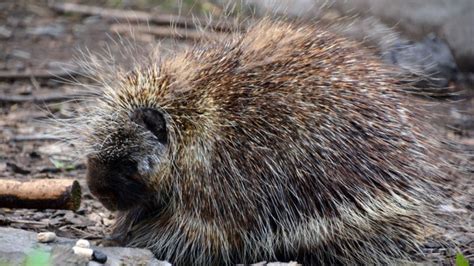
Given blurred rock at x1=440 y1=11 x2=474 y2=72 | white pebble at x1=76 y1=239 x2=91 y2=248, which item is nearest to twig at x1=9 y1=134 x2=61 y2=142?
white pebble at x1=76 y1=239 x2=91 y2=248

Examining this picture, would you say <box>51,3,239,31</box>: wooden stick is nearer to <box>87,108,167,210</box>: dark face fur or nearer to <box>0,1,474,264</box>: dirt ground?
<box>0,1,474,264</box>: dirt ground

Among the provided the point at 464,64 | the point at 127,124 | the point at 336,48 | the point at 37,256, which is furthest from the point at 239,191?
the point at 464,64

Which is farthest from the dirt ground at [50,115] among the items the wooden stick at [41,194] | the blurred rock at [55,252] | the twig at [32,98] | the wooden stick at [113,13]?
the blurred rock at [55,252]

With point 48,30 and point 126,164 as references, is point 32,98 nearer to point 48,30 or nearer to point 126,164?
point 48,30

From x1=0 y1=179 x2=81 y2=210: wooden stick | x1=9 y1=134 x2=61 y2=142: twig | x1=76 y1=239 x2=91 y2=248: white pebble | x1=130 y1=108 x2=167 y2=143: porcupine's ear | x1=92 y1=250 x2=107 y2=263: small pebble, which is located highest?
x1=9 y1=134 x2=61 y2=142: twig

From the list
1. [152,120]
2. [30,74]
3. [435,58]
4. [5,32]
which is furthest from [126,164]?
[5,32]

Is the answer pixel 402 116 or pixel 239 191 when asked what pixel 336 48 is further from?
pixel 239 191

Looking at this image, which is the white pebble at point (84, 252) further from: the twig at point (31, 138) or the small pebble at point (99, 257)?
the twig at point (31, 138)
